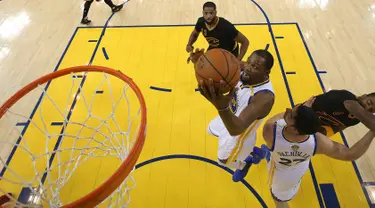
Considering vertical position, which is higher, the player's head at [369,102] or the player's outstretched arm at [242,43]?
the player's outstretched arm at [242,43]

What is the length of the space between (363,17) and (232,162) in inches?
169

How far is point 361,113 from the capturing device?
1.99 m

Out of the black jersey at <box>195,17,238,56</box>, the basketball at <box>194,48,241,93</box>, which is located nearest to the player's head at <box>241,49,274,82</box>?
the basketball at <box>194,48,241,93</box>

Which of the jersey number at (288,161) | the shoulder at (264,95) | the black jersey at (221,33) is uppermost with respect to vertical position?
the black jersey at (221,33)

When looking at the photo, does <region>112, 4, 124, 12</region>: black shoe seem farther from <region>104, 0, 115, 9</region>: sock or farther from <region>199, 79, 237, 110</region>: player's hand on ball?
<region>199, 79, 237, 110</region>: player's hand on ball

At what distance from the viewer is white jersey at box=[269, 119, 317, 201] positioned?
1889 mm

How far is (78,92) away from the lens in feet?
12.4

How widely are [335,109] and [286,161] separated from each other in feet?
2.14

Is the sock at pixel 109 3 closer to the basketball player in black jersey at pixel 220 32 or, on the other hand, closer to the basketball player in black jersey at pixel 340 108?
the basketball player in black jersey at pixel 220 32

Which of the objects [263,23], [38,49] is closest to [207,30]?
[263,23]

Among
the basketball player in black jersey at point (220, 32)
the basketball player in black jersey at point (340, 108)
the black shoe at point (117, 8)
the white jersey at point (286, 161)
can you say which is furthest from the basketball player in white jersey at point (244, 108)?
the black shoe at point (117, 8)

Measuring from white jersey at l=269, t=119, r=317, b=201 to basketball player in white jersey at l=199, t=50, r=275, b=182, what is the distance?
218mm

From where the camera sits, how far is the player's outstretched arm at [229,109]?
1491mm

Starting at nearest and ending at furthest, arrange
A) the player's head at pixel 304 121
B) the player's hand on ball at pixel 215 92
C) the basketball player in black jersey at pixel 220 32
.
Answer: the player's hand on ball at pixel 215 92 < the player's head at pixel 304 121 < the basketball player in black jersey at pixel 220 32
